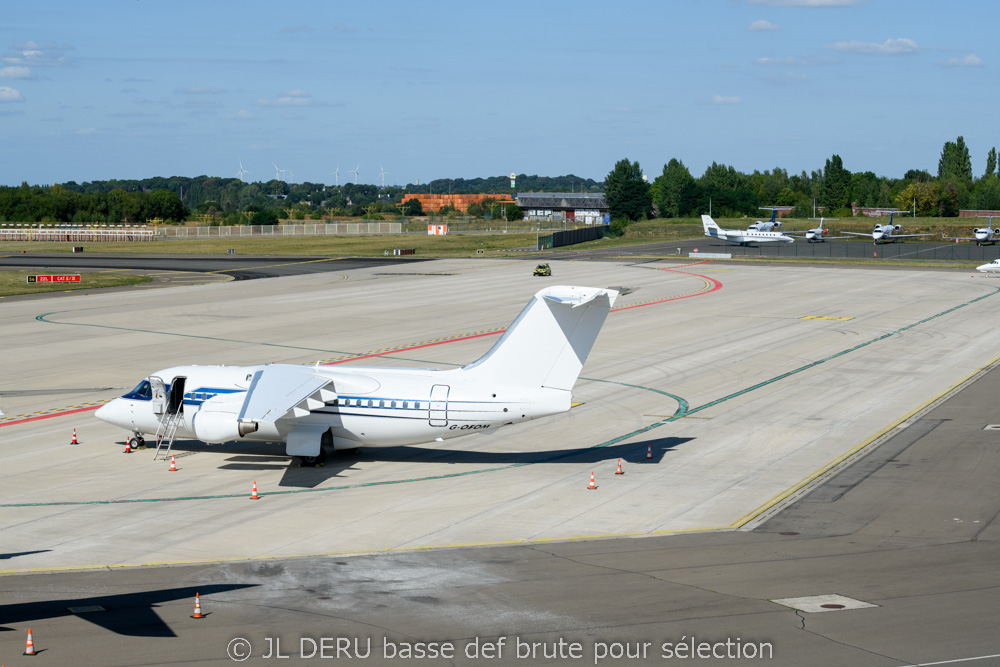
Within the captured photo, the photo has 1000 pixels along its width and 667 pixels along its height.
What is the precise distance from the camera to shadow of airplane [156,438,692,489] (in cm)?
3231

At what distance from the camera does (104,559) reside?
23.1 meters

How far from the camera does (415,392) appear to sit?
30750 mm

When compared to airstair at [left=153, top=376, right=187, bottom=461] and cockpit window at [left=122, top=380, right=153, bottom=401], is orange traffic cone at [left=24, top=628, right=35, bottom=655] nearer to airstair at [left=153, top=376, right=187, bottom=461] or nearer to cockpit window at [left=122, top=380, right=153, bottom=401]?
airstair at [left=153, top=376, right=187, bottom=461]

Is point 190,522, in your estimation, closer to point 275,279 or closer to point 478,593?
point 478,593

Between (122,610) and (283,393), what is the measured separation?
10302 millimetres

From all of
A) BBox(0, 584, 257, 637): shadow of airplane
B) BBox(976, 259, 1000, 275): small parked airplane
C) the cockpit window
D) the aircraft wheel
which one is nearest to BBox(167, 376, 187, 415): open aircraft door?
the cockpit window

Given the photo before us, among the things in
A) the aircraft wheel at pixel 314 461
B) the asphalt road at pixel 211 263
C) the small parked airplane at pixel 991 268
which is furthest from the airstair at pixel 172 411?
the small parked airplane at pixel 991 268

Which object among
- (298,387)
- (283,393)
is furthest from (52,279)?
(283,393)

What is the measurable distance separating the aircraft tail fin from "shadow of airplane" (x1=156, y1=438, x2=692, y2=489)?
395cm

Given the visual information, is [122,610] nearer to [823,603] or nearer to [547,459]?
[823,603]

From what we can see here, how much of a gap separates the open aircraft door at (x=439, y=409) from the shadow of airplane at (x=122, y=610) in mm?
10332

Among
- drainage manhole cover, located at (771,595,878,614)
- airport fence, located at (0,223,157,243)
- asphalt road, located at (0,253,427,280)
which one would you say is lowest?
drainage manhole cover, located at (771,595,878,614)

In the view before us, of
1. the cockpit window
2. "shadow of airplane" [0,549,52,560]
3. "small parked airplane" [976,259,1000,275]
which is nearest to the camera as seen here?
"shadow of airplane" [0,549,52,560]

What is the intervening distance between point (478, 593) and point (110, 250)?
148 m
